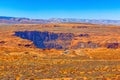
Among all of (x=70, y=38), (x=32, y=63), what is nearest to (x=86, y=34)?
(x=70, y=38)

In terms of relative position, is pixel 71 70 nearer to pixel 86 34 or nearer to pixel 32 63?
pixel 32 63

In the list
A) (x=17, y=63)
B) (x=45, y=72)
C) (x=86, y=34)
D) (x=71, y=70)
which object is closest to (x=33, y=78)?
(x=45, y=72)

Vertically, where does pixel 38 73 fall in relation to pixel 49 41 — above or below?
above

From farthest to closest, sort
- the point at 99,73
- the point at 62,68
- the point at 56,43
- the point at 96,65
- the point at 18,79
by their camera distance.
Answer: the point at 56,43
the point at 96,65
the point at 62,68
the point at 99,73
the point at 18,79

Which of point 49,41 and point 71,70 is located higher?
point 71,70

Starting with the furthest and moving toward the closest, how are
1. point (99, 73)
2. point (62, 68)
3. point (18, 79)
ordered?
1. point (62, 68)
2. point (99, 73)
3. point (18, 79)

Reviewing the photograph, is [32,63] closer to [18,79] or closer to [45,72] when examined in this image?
[45,72]

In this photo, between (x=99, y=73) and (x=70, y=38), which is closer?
(x=99, y=73)

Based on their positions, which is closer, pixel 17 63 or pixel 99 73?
pixel 99 73

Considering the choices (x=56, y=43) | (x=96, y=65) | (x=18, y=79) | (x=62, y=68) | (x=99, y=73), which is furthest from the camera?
(x=56, y=43)
